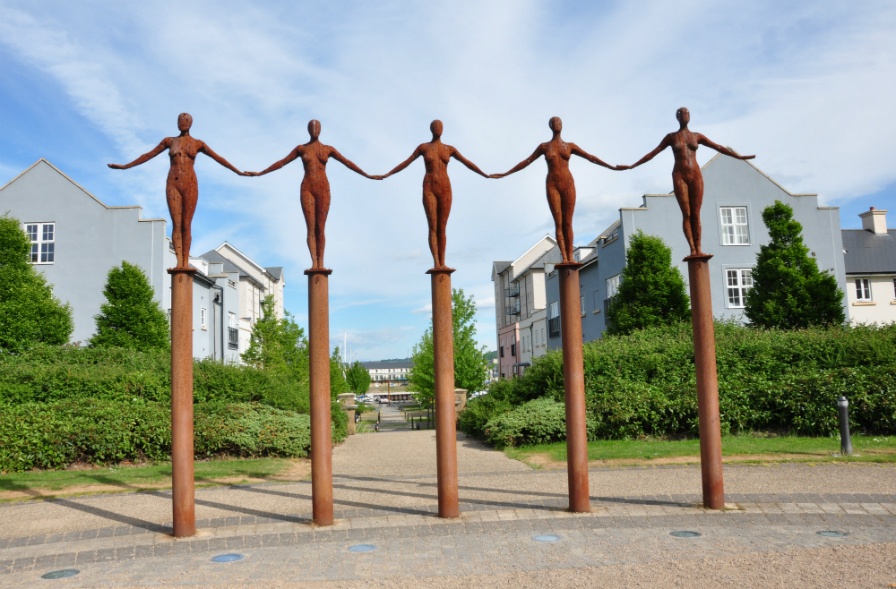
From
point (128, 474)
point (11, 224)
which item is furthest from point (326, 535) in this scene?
point (11, 224)

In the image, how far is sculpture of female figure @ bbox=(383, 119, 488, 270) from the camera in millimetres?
7762

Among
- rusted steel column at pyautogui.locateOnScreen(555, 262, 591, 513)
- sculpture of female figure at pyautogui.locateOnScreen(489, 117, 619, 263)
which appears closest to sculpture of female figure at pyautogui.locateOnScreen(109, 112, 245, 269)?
sculpture of female figure at pyautogui.locateOnScreen(489, 117, 619, 263)

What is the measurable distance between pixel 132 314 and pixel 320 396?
1990 cm

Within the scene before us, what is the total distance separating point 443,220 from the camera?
7824 millimetres

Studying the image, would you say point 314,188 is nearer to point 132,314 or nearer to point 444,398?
point 444,398

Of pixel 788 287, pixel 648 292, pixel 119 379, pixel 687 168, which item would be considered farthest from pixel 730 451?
pixel 788 287

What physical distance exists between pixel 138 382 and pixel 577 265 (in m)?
10.6

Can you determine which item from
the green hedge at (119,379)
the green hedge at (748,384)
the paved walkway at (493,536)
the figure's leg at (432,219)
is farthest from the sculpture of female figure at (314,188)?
the green hedge at (119,379)

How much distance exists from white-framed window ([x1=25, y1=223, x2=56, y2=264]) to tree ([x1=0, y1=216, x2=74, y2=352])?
10.3 metres

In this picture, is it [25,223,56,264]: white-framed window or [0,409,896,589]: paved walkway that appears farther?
[25,223,56,264]: white-framed window

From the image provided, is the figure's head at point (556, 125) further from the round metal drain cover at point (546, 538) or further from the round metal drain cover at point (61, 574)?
the round metal drain cover at point (61, 574)

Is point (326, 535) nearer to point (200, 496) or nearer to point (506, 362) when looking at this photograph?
point (200, 496)

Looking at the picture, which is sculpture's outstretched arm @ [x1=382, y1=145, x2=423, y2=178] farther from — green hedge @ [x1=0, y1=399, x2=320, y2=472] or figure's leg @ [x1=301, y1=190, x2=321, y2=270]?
green hedge @ [x1=0, y1=399, x2=320, y2=472]

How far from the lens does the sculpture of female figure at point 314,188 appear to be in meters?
7.67
